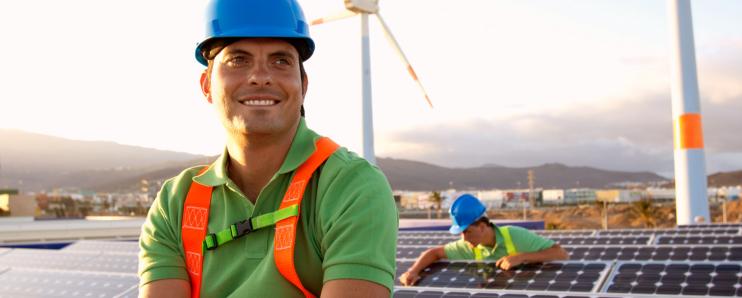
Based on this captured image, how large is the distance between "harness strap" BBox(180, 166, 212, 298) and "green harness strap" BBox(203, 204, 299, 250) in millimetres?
79

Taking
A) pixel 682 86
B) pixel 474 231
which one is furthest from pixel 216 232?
pixel 682 86

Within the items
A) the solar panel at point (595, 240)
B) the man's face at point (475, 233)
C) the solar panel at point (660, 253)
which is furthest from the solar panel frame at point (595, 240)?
the man's face at point (475, 233)

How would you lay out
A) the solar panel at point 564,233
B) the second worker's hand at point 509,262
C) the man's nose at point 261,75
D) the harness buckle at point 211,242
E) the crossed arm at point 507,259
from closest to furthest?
the man's nose at point 261,75, the harness buckle at point 211,242, the second worker's hand at point 509,262, the crossed arm at point 507,259, the solar panel at point 564,233

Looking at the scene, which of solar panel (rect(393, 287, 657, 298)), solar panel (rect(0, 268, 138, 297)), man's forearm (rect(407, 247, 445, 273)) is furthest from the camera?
man's forearm (rect(407, 247, 445, 273))

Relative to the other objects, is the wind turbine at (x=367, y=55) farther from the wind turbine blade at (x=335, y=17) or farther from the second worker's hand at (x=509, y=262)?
the second worker's hand at (x=509, y=262)

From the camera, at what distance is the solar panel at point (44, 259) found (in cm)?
1331

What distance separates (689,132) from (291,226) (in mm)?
22831

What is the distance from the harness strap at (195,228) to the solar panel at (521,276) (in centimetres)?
523

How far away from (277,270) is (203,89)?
1028mm

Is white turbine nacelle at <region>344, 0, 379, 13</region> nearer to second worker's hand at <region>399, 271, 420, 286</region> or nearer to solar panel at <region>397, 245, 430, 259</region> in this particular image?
solar panel at <region>397, 245, 430, 259</region>

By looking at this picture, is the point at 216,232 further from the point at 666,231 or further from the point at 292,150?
the point at 666,231

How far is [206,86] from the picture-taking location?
362 cm

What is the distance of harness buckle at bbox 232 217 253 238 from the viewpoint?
3.28 metres

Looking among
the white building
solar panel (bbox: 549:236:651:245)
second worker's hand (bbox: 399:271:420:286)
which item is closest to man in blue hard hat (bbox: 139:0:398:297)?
second worker's hand (bbox: 399:271:420:286)
